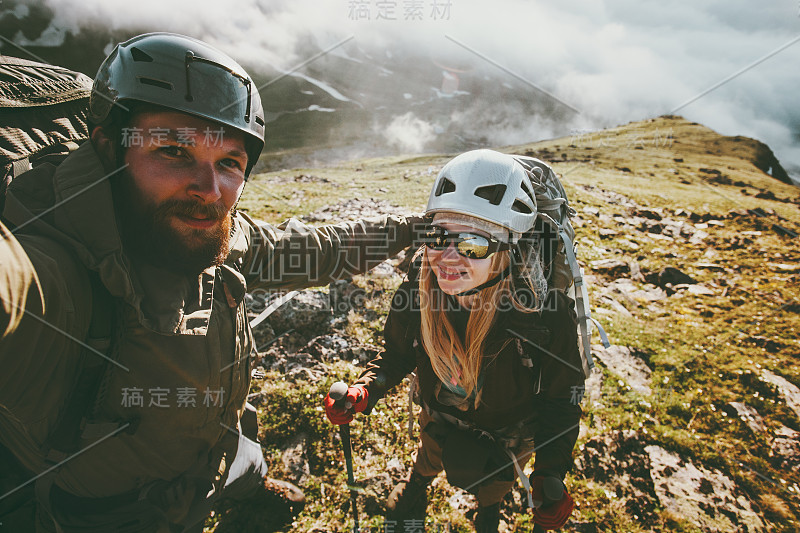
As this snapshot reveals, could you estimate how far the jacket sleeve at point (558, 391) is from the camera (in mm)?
3186

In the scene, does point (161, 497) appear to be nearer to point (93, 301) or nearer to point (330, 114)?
point (93, 301)

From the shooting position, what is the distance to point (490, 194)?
134 inches

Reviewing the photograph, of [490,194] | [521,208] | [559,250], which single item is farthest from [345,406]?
[559,250]

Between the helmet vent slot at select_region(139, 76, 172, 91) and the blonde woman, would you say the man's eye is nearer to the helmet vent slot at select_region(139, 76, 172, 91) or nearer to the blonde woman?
the helmet vent slot at select_region(139, 76, 172, 91)

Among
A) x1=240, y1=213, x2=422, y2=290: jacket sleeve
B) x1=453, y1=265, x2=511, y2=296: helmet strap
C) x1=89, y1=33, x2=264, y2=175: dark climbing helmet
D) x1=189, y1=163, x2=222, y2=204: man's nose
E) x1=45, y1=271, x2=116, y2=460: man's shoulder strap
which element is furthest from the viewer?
x1=240, y1=213, x2=422, y2=290: jacket sleeve

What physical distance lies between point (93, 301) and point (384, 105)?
17701cm

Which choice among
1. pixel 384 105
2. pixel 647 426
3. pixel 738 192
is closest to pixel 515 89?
pixel 384 105

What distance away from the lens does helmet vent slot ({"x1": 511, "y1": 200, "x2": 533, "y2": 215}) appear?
3.47 metres

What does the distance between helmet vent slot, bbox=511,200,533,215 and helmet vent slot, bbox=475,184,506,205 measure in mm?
178

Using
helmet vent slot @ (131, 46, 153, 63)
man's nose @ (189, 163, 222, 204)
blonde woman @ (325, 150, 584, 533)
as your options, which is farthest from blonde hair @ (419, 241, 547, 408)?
helmet vent slot @ (131, 46, 153, 63)

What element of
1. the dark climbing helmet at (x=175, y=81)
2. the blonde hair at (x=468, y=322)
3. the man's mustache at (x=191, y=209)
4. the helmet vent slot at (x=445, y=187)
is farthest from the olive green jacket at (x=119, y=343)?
the helmet vent slot at (x=445, y=187)

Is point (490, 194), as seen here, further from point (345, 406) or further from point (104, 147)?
point (104, 147)

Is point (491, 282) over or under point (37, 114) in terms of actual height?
under

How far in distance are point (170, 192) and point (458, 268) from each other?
7.94ft
